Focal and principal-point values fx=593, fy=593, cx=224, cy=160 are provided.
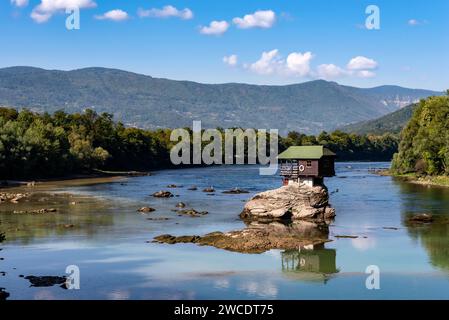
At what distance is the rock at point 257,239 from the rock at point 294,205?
25.3ft

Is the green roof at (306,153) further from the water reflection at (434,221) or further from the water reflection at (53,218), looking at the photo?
the water reflection at (53,218)

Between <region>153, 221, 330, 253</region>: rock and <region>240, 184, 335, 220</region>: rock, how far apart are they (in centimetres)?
771

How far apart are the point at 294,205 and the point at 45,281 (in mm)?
36552

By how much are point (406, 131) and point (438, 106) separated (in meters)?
14.1

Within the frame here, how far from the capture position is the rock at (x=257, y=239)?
52469 mm

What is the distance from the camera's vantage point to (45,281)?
39.8 m

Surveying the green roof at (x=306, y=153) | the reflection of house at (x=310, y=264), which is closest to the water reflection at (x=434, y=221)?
the reflection of house at (x=310, y=264)

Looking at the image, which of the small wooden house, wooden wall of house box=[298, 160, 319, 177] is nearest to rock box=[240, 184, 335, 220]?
wooden wall of house box=[298, 160, 319, 177]

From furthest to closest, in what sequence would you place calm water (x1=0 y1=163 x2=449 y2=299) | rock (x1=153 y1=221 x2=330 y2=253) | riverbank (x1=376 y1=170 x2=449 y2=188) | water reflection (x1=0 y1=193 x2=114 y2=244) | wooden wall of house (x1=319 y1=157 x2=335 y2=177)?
1. riverbank (x1=376 y1=170 x2=449 y2=188)
2. wooden wall of house (x1=319 y1=157 x2=335 y2=177)
3. water reflection (x1=0 y1=193 x2=114 y2=244)
4. rock (x1=153 y1=221 x2=330 y2=253)
5. calm water (x1=0 y1=163 x2=449 y2=299)

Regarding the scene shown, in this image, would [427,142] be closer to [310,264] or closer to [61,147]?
[310,264]

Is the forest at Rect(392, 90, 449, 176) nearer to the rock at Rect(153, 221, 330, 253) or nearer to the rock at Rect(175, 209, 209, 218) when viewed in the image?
the rock at Rect(175, 209, 209, 218)

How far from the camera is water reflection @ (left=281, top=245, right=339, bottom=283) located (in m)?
43.0
